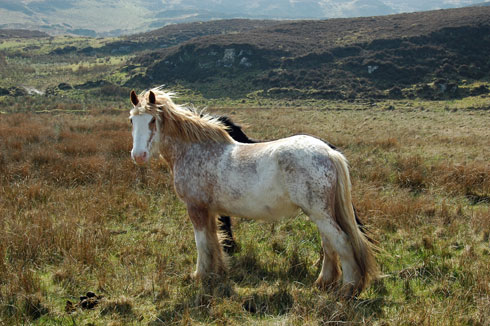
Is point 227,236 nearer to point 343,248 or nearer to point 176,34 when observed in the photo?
point 343,248

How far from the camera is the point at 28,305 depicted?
3.55 metres

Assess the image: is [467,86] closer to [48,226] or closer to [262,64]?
[262,64]

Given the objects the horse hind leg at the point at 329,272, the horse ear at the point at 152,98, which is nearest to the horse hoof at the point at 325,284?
the horse hind leg at the point at 329,272

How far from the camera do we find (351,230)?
12.3ft

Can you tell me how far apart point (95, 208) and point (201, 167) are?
3.10 metres

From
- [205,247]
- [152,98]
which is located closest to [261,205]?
[205,247]

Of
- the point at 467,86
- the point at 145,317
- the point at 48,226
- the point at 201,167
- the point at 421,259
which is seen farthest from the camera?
the point at 467,86

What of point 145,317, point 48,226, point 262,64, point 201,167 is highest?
point 262,64

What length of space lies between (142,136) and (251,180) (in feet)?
4.90

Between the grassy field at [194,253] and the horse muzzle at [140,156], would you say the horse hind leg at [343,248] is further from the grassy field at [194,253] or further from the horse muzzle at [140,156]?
the horse muzzle at [140,156]

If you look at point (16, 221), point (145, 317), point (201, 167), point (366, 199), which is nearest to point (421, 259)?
point (366, 199)

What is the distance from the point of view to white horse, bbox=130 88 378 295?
3615mm

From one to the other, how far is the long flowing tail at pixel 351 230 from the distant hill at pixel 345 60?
3696cm

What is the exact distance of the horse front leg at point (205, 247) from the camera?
4.25 metres
